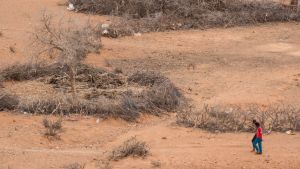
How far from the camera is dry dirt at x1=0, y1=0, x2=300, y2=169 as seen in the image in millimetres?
11289

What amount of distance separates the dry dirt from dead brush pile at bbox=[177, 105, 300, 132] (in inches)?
9.7

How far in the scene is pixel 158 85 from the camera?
15031 mm

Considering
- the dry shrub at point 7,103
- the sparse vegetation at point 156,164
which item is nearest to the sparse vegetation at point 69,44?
the dry shrub at point 7,103

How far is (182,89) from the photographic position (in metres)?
15.7

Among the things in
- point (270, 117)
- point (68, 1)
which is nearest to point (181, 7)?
point (68, 1)

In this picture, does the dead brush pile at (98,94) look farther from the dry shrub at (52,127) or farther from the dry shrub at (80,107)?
the dry shrub at (52,127)

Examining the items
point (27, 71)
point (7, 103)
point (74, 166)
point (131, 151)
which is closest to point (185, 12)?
point (27, 71)

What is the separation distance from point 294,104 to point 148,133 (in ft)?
12.0

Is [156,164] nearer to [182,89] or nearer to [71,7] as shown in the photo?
[182,89]

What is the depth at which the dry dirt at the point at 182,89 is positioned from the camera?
11289 millimetres

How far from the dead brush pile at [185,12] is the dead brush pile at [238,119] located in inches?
297

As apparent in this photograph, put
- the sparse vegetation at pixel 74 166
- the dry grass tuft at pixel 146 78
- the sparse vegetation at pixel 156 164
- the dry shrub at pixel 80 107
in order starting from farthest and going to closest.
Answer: the dry grass tuft at pixel 146 78 → the dry shrub at pixel 80 107 → the sparse vegetation at pixel 156 164 → the sparse vegetation at pixel 74 166

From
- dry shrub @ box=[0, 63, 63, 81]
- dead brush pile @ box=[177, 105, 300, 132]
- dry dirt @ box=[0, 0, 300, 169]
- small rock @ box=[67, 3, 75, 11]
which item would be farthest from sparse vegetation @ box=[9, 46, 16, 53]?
dead brush pile @ box=[177, 105, 300, 132]

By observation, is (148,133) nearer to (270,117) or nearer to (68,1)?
(270,117)
